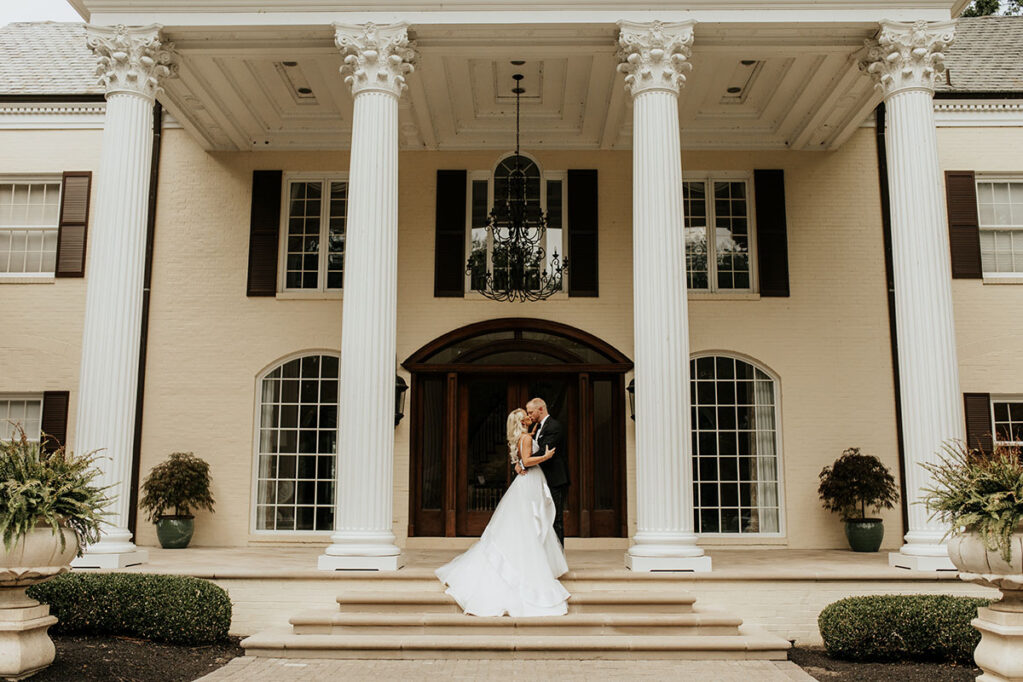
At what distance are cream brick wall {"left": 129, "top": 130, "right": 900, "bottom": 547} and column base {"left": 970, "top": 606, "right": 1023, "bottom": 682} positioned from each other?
277 inches

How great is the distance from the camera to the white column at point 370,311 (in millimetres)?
9930

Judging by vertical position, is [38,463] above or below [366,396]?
below

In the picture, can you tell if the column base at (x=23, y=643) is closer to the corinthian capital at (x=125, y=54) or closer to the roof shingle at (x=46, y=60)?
the corinthian capital at (x=125, y=54)

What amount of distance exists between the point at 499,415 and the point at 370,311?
13.6ft

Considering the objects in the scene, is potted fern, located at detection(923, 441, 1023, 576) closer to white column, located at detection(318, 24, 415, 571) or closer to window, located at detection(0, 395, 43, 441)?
white column, located at detection(318, 24, 415, 571)

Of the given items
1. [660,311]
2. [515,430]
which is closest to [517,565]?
[515,430]

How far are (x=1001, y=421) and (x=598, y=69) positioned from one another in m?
8.59

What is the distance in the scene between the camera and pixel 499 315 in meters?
14.1

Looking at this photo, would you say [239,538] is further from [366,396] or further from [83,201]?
[83,201]

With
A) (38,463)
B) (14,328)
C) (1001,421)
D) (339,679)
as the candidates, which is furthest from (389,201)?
(1001,421)

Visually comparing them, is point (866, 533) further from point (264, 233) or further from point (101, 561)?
point (264, 233)

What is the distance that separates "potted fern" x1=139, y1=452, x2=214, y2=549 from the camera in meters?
12.9

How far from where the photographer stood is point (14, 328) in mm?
14180

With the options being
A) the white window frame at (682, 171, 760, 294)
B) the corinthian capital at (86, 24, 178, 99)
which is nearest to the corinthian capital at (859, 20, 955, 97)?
the white window frame at (682, 171, 760, 294)
